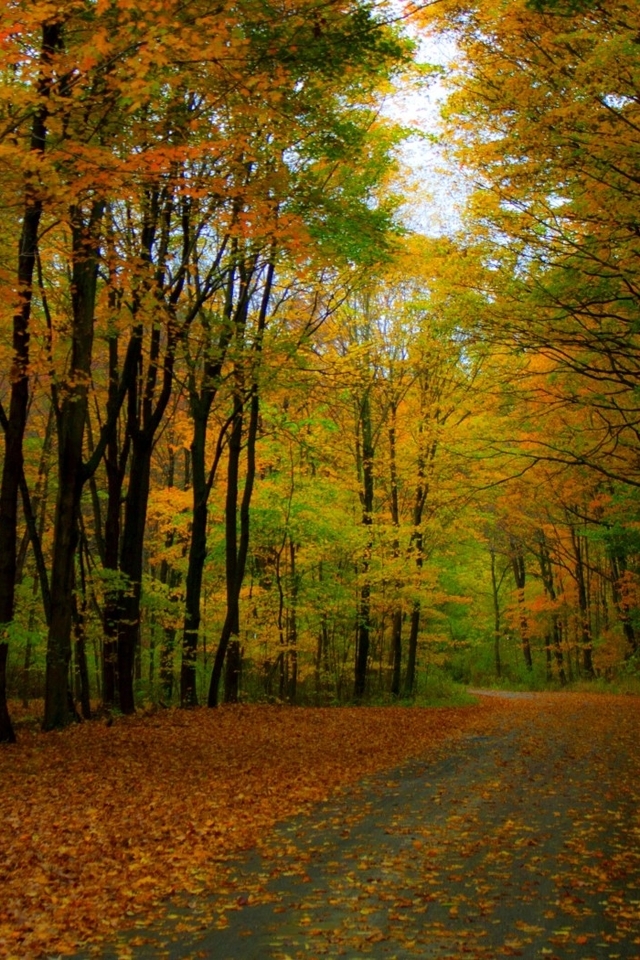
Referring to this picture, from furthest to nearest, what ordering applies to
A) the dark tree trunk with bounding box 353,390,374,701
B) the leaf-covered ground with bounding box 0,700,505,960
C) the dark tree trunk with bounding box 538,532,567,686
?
the dark tree trunk with bounding box 538,532,567,686 < the dark tree trunk with bounding box 353,390,374,701 < the leaf-covered ground with bounding box 0,700,505,960

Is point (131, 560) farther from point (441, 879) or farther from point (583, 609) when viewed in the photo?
point (583, 609)

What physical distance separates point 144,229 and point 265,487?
712cm

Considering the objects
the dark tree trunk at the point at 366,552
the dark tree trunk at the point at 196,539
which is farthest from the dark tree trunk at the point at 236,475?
the dark tree trunk at the point at 366,552

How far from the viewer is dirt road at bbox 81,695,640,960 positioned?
158 inches

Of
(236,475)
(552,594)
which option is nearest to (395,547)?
(236,475)

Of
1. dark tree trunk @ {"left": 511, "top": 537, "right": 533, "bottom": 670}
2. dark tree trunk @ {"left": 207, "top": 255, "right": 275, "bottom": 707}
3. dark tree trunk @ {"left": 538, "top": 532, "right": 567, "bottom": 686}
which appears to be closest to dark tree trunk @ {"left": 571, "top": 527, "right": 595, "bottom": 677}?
dark tree trunk @ {"left": 538, "top": 532, "right": 567, "bottom": 686}

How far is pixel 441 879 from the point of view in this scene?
5.08 m

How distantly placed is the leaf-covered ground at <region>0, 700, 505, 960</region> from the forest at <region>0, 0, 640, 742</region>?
1615mm

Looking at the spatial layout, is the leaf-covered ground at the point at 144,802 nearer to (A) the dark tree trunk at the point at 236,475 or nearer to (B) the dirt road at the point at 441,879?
(B) the dirt road at the point at 441,879

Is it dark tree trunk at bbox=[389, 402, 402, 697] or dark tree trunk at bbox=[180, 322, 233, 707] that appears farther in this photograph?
dark tree trunk at bbox=[389, 402, 402, 697]

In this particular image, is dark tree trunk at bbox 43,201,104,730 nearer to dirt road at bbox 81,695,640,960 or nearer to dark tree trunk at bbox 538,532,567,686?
dirt road at bbox 81,695,640,960

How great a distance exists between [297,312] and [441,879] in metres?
13.5

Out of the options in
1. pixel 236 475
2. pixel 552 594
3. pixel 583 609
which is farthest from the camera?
pixel 552 594

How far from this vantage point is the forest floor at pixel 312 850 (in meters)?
4.13
